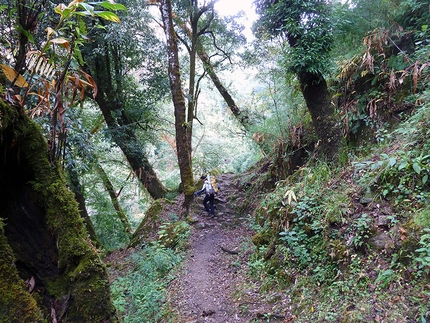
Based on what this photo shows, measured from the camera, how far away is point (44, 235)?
2.31 metres

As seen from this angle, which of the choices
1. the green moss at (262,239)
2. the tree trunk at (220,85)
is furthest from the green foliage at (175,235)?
the tree trunk at (220,85)

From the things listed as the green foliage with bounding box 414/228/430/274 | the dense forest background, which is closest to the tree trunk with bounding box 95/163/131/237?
the dense forest background

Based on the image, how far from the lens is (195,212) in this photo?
28.7 feet

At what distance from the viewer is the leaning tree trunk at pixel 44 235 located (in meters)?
2.15

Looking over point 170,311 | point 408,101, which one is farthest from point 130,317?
point 408,101

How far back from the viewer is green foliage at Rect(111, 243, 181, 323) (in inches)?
179

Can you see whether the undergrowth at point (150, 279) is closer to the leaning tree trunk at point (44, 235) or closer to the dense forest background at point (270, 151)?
the dense forest background at point (270, 151)

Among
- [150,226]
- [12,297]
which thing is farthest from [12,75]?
[150,226]

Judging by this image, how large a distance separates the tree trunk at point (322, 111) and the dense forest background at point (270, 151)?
1.3 inches

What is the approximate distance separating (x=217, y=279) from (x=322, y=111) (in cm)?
443

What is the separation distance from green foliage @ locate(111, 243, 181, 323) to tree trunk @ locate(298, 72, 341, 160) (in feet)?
14.4

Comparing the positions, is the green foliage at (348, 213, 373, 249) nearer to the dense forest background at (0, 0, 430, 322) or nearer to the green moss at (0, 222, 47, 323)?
the dense forest background at (0, 0, 430, 322)

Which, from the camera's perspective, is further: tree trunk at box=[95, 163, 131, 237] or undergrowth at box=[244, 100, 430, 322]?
tree trunk at box=[95, 163, 131, 237]

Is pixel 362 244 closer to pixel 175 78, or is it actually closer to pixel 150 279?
pixel 150 279
